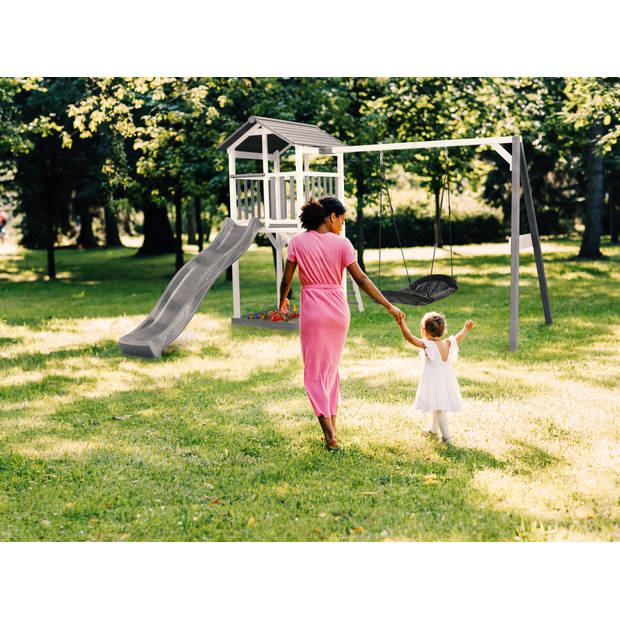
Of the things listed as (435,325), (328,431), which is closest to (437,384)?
(435,325)

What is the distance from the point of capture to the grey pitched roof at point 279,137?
37.0ft

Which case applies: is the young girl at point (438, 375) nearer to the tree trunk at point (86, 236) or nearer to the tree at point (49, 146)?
the tree at point (49, 146)

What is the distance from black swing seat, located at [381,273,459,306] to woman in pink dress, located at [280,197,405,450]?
4.25 m

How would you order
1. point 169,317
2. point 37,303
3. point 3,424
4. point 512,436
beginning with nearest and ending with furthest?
point 512,436, point 3,424, point 169,317, point 37,303

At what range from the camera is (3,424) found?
657 cm

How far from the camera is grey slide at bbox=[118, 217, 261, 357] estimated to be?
31.4 feet

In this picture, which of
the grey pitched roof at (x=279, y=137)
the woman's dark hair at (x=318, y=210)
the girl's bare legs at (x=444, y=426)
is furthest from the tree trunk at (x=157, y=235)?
the girl's bare legs at (x=444, y=426)

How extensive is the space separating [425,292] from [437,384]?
4835 millimetres

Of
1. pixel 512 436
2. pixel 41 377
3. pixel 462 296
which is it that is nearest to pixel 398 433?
pixel 512 436

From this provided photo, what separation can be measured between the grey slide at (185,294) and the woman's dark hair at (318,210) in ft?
15.0

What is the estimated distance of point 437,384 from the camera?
5621 mm

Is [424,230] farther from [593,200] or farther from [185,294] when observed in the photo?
[185,294]

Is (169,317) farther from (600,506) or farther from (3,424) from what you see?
(600,506)

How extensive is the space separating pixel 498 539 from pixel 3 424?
485cm
